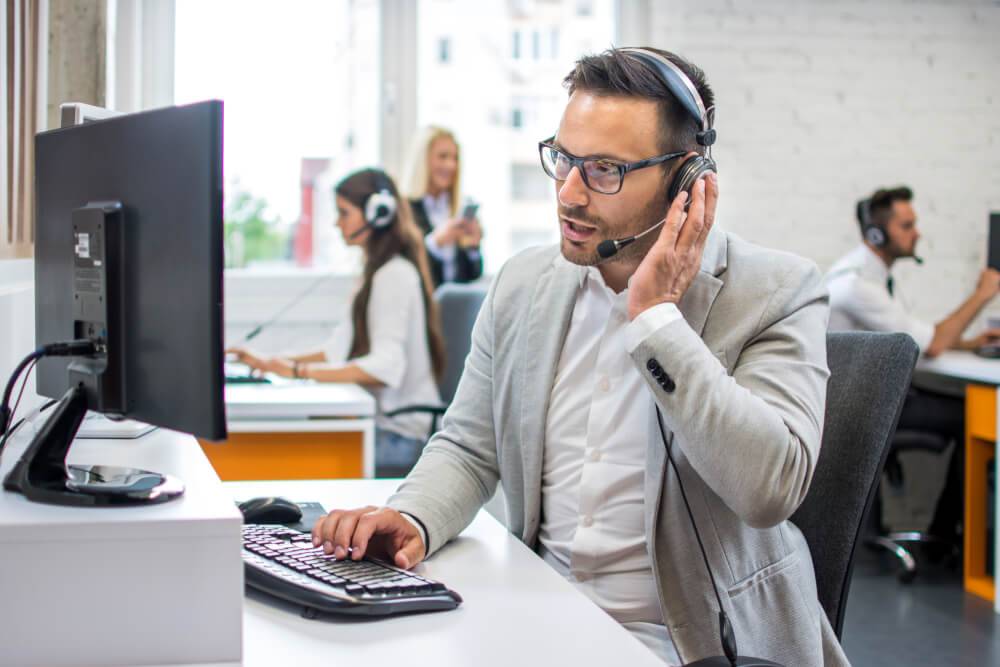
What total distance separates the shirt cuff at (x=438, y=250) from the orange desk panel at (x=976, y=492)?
205 centimetres

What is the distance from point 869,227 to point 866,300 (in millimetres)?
414

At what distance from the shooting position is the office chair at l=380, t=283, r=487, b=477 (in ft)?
10.5

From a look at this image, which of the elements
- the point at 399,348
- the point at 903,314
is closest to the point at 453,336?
the point at 399,348

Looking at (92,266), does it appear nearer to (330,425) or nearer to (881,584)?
(330,425)

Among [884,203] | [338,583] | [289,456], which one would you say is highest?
[884,203]

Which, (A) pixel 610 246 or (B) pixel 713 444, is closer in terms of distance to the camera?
(B) pixel 713 444

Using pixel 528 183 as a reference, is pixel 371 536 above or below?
below

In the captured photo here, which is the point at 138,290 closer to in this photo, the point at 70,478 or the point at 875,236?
the point at 70,478

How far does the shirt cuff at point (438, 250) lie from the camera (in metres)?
4.21

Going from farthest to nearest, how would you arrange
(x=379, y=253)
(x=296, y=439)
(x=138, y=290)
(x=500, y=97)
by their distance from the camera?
(x=500, y=97)
(x=379, y=253)
(x=296, y=439)
(x=138, y=290)

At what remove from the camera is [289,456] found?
2.49 metres

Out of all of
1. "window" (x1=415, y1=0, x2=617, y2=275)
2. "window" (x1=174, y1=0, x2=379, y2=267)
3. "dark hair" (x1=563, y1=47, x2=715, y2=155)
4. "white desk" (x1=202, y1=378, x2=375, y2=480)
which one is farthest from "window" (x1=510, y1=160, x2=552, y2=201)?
"dark hair" (x1=563, y1=47, x2=715, y2=155)

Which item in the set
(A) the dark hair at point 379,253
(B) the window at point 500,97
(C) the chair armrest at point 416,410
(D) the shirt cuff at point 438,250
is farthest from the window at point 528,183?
(C) the chair armrest at point 416,410

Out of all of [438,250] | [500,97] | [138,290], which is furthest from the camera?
[500,97]
